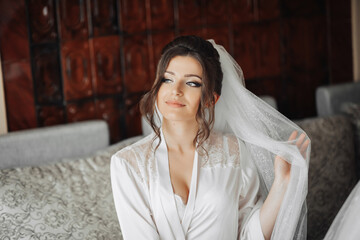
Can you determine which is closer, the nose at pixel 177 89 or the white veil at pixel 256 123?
the nose at pixel 177 89

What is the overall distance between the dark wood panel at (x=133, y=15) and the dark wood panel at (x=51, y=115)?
660 mm

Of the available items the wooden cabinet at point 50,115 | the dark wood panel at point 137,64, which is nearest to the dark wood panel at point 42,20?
the wooden cabinet at point 50,115

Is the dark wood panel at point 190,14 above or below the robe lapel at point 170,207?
above

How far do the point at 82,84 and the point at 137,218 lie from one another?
3.71 ft

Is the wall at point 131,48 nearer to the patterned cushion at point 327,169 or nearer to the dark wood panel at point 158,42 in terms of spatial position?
the dark wood panel at point 158,42

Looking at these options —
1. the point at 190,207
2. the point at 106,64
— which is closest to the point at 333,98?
the point at 106,64

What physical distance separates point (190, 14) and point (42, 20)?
1.06m

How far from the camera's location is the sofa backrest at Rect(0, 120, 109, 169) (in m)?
2.54

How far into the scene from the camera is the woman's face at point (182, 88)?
2.16 m

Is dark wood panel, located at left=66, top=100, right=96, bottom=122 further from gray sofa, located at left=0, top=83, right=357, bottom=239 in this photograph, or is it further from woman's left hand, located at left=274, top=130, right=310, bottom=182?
woman's left hand, located at left=274, top=130, right=310, bottom=182

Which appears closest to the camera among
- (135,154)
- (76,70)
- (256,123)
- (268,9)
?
(135,154)

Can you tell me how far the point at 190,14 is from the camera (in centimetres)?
338

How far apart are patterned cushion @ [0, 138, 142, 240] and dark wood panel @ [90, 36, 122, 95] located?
58cm

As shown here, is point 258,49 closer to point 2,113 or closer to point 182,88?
point 182,88
